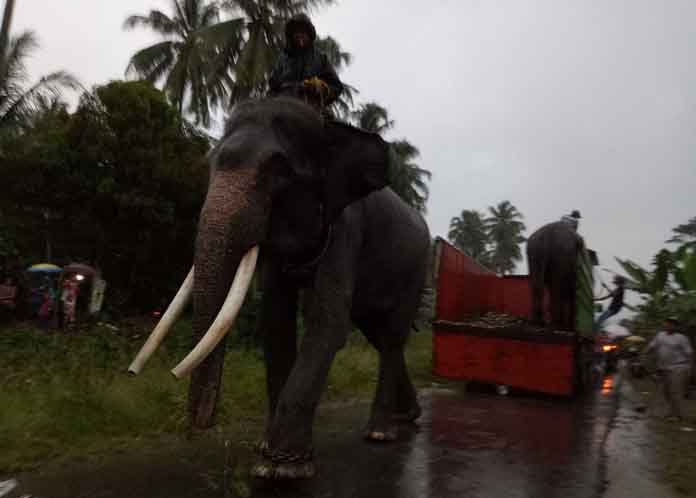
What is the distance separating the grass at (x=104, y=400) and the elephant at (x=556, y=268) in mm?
2296

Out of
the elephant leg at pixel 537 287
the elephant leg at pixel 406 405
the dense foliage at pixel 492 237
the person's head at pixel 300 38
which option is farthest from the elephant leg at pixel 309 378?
the dense foliage at pixel 492 237

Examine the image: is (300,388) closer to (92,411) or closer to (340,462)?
(340,462)

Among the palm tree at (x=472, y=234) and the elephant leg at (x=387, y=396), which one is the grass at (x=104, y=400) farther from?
the palm tree at (x=472, y=234)

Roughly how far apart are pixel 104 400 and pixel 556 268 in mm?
5764

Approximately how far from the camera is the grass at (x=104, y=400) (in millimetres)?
3900

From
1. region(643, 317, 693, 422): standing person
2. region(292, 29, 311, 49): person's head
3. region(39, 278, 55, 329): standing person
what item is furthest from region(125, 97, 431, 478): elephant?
region(39, 278, 55, 329): standing person

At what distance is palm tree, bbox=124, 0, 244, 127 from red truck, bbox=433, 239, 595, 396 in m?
12.9

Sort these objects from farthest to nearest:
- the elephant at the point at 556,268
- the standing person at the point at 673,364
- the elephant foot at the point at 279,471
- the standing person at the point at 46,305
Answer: the standing person at the point at 46,305
the elephant at the point at 556,268
the standing person at the point at 673,364
the elephant foot at the point at 279,471

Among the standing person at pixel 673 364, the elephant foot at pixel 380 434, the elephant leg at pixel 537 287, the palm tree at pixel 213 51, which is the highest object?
the palm tree at pixel 213 51

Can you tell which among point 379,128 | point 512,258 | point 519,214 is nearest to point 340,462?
point 379,128

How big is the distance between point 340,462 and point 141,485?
1.27 meters

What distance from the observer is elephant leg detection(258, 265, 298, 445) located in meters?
3.78

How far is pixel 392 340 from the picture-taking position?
4.61m

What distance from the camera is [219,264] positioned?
2.90m
